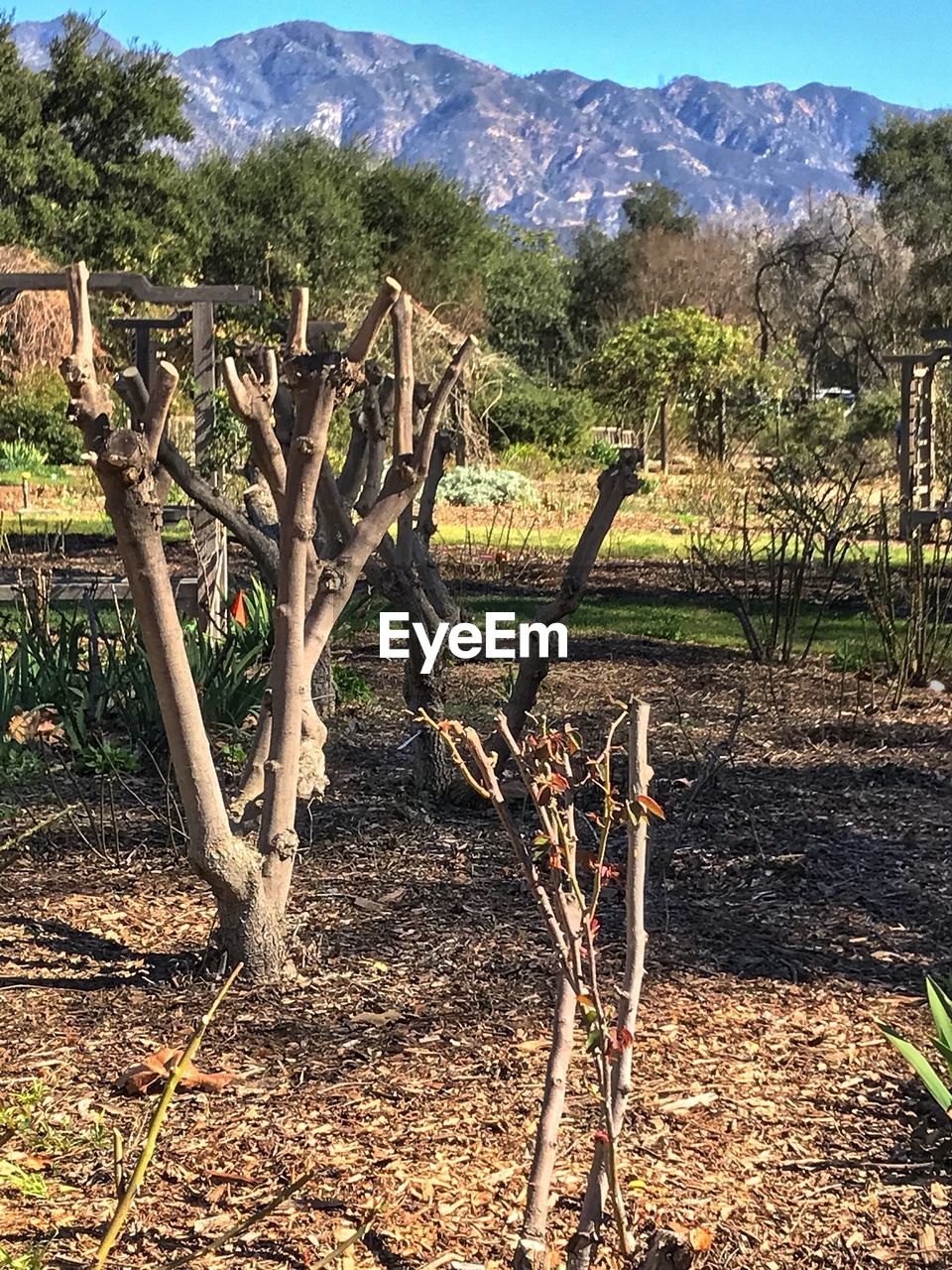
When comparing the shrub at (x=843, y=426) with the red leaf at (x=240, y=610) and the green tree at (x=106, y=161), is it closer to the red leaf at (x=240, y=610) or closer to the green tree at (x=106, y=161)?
the green tree at (x=106, y=161)

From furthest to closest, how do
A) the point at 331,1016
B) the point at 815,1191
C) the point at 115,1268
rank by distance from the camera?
the point at 331,1016
the point at 815,1191
the point at 115,1268

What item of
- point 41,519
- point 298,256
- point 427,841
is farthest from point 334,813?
point 298,256

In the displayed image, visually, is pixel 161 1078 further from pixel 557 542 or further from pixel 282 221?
pixel 282 221

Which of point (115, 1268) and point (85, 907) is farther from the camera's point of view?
point (85, 907)

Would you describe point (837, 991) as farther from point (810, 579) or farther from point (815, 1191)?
point (810, 579)

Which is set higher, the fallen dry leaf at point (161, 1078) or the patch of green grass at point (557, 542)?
the patch of green grass at point (557, 542)

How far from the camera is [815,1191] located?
2350 mm

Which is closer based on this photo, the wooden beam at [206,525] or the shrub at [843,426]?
the wooden beam at [206,525]

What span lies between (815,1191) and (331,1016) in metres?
1.05

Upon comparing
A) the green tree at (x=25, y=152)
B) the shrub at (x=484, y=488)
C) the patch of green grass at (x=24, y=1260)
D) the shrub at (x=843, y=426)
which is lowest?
the patch of green grass at (x=24, y=1260)

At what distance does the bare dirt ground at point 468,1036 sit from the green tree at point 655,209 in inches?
1826

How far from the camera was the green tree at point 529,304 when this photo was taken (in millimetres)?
33031

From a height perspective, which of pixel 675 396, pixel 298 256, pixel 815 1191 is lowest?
pixel 815 1191

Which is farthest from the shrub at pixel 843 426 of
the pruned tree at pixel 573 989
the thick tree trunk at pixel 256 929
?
the pruned tree at pixel 573 989
